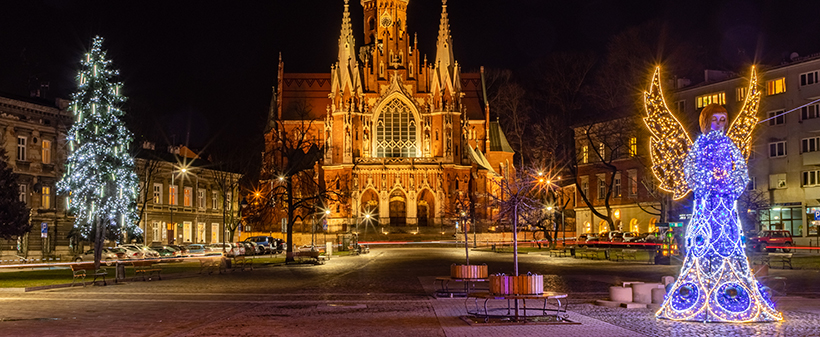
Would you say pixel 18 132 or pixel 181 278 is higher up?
pixel 18 132

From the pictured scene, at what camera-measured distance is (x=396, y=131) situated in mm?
88438

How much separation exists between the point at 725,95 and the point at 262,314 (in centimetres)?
5424

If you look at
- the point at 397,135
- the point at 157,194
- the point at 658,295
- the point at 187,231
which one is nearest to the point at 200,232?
the point at 187,231

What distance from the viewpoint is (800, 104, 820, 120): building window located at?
58812 mm

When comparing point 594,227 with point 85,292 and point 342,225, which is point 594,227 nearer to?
point 342,225

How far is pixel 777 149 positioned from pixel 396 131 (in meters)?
38.3

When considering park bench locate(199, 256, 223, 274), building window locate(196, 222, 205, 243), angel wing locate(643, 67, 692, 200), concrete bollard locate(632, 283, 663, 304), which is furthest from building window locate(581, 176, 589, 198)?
angel wing locate(643, 67, 692, 200)

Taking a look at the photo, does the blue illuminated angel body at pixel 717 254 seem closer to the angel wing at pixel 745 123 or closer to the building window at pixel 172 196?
the angel wing at pixel 745 123

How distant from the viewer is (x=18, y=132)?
176ft

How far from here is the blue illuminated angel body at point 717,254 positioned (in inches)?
591

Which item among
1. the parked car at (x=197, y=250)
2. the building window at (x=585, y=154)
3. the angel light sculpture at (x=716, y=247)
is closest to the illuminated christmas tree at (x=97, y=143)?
the parked car at (x=197, y=250)

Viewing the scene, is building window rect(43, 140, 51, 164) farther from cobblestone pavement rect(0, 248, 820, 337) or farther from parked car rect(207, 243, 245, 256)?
cobblestone pavement rect(0, 248, 820, 337)

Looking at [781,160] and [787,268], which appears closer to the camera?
[787,268]

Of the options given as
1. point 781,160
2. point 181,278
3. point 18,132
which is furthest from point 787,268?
point 18,132
